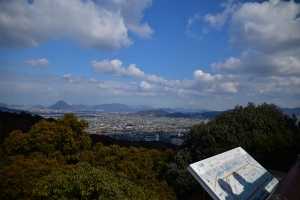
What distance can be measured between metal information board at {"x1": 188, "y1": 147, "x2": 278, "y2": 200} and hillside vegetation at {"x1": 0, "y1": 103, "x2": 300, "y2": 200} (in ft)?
8.91

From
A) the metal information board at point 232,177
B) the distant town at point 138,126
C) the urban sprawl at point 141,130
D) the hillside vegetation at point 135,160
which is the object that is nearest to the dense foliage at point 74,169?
the hillside vegetation at point 135,160

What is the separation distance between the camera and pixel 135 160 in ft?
44.2

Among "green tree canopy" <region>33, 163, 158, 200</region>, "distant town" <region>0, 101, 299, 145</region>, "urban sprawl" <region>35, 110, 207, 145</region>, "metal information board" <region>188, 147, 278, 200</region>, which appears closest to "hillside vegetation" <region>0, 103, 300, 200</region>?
"green tree canopy" <region>33, 163, 158, 200</region>

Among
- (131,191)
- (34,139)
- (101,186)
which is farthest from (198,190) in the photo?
(34,139)

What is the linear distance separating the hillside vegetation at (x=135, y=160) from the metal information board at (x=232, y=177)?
8.91 ft

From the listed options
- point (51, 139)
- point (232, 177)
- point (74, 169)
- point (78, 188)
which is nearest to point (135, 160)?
point (74, 169)

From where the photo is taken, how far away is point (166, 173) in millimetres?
12750

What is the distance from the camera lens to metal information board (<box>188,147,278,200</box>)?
5.56m

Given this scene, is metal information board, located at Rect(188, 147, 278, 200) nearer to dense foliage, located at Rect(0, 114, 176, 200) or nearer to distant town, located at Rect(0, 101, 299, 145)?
dense foliage, located at Rect(0, 114, 176, 200)

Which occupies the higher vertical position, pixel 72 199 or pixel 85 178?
pixel 85 178

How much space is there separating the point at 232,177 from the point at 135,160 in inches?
323

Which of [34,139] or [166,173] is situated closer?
[166,173]

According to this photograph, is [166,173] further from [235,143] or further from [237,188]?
[237,188]

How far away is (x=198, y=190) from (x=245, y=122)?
6176mm
